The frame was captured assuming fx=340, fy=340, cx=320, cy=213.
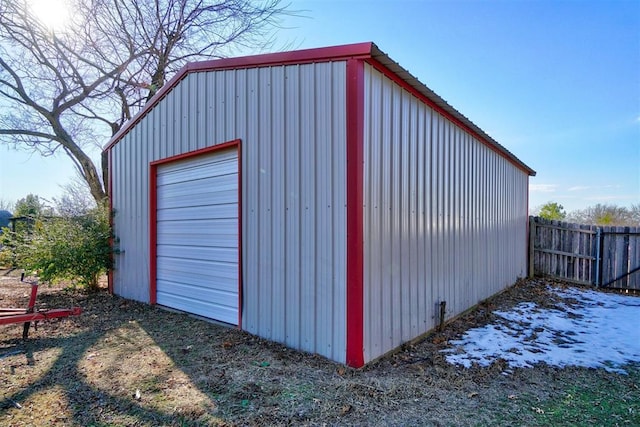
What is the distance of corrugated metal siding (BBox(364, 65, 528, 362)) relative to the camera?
Result: 3.43 meters

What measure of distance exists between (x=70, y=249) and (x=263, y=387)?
5517 mm

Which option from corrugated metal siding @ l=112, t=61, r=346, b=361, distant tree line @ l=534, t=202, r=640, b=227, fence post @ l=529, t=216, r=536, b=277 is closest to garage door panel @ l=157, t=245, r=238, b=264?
corrugated metal siding @ l=112, t=61, r=346, b=361

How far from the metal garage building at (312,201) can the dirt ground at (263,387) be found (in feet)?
1.32

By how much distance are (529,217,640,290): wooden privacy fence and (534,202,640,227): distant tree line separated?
836cm

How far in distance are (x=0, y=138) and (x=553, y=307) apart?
A: 15.8 metres

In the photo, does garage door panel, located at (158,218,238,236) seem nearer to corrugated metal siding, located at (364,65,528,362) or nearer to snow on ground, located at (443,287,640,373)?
corrugated metal siding, located at (364,65,528,362)

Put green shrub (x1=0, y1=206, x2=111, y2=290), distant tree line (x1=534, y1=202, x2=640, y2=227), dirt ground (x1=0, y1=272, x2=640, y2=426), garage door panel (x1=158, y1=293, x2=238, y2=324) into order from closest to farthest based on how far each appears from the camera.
Result: dirt ground (x1=0, y1=272, x2=640, y2=426)
garage door panel (x1=158, y1=293, x2=238, y2=324)
green shrub (x1=0, y1=206, x2=111, y2=290)
distant tree line (x1=534, y1=202, x2=640, y2=227)

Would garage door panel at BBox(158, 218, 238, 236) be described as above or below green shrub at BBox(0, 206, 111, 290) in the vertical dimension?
above

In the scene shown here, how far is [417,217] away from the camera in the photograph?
4215mm

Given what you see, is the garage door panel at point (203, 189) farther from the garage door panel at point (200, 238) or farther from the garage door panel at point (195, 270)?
the garage door panel at point (195, 270)

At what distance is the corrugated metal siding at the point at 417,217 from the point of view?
3.43m

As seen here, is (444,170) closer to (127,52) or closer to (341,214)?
(341,214)

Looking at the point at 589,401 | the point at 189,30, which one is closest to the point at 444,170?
A: the point at 589,401

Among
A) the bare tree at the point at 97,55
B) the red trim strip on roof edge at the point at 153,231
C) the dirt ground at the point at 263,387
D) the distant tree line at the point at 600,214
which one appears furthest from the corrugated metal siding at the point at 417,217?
the distant tree line at the point at 600,214
